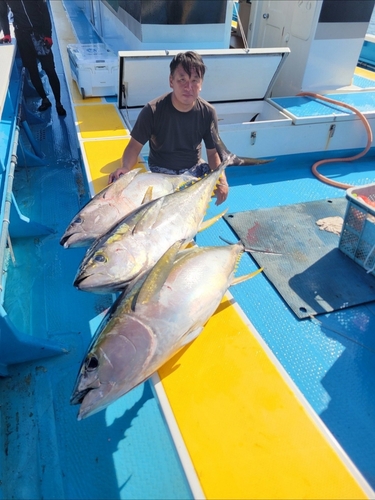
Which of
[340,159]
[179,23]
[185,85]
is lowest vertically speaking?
[340,159]

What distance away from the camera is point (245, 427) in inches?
49.9

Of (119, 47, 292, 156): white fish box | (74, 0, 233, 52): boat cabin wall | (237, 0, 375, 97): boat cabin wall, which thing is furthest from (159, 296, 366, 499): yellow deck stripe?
(237, 0, 375, 97): boat cabin wall

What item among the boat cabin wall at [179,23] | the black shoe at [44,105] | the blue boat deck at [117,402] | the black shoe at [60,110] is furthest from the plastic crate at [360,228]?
the black shoe at [44,105]

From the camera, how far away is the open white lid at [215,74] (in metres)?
3.90

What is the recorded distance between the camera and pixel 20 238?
344cm

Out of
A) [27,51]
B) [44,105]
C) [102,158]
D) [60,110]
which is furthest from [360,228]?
[44,105]

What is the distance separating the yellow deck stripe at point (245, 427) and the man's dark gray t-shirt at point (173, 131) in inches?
64.5

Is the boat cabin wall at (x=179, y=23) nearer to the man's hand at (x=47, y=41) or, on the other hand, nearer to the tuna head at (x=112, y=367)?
the man's hand at (x=47, y=41)

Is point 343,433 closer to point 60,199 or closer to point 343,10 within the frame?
point 60,199

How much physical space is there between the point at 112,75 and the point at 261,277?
126 inches

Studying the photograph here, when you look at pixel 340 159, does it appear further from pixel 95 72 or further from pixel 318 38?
pixel 95 72

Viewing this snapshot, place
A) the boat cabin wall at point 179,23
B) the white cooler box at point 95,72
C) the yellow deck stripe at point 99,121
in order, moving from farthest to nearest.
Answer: the white cooler box at point 95,72 → the boat cabin wall at point 179,23 → the yellow deck stripe at point 99,121

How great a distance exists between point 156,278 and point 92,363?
0.37 meters

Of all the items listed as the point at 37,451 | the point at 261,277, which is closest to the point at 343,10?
the point at 261,277
